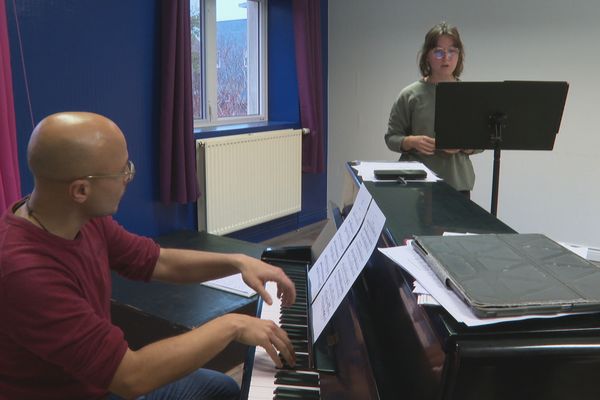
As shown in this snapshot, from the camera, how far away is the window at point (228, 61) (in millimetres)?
3734

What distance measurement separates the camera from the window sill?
3.59 metres

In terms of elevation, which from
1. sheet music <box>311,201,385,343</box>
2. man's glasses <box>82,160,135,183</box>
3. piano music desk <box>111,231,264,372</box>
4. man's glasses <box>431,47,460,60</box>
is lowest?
piano music desk <box>111,231,264,372</box>

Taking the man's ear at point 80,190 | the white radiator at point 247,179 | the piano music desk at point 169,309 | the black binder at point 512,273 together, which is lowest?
the piano music desk at point 169,309

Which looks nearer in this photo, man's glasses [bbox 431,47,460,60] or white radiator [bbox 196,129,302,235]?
man's glasses [bbox 431,47,460,60]

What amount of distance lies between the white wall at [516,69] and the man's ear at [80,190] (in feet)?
11.6

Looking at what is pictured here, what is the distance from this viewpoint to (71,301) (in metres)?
0.88

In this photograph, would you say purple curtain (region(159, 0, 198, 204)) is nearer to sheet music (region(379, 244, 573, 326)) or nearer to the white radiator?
the white radiator

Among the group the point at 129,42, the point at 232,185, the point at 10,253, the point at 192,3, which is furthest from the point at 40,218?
the point at 192,3

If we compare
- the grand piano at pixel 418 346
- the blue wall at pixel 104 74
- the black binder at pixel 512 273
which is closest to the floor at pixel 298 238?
the blue wall at pixel 104 74

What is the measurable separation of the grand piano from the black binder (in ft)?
0.08

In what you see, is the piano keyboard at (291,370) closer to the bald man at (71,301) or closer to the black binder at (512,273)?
the bald man at (71,301)

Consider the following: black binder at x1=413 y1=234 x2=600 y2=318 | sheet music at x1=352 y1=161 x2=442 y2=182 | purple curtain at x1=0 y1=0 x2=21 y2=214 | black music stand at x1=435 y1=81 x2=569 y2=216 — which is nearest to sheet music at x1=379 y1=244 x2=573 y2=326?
black binder at x1=413 y1=234 x2=600 y2=318

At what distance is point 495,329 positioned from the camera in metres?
0.63

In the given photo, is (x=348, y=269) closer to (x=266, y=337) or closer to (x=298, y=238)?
Answer: (x=266, y=337)
